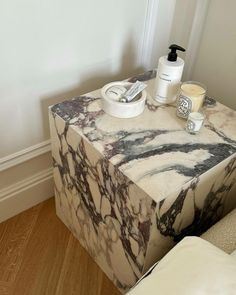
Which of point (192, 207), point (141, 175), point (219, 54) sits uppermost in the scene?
point (219, 54)

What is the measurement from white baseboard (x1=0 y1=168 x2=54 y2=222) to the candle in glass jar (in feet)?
2.04

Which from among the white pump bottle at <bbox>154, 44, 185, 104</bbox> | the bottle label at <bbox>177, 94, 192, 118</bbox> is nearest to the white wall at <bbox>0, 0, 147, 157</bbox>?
the white pump bottle at <bbox>154, 44, 185, 104</bbox>

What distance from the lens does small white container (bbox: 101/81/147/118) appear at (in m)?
0.95

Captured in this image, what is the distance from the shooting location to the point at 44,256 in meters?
1.21

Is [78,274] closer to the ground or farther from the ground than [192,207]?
closer to the ground

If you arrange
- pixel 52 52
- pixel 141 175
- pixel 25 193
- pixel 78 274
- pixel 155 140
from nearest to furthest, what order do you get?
pixel 141 175, pixel 155 140, pixel 52 52, pixel 78 274, pixel 25 193

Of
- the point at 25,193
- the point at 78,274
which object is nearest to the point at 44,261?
the point at 78,274

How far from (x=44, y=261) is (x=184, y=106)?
2.37 feet

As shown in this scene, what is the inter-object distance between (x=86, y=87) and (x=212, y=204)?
602mm

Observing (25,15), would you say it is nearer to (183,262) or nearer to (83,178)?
(83,178)

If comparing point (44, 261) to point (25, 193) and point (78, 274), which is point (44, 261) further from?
point (25, 193)

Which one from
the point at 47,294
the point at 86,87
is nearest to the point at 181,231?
the point at 47,294

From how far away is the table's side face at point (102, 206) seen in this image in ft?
2.76

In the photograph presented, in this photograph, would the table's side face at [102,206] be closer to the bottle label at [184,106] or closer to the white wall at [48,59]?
the white wall at [48,59]
